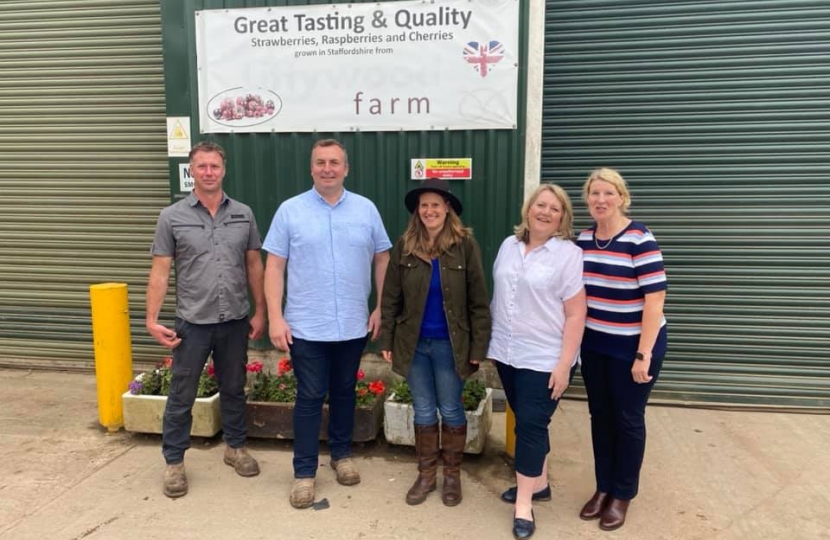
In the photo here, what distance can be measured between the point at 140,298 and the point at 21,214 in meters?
1.51

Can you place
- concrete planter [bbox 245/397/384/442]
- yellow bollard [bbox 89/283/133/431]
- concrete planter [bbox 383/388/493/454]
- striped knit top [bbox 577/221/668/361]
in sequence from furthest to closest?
yellow bollard [bbox 89/283/133/431] → concrete planter [bbox 245/397/384/442] → concrete planter [bbox 383/388/493/454] → striped knit top [bbox 577/221/668/361]

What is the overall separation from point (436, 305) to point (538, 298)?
0.54m

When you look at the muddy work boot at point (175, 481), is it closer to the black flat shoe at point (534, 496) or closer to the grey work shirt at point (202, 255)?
the grey work shirt at point (202, 255)

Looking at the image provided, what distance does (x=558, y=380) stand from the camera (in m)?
2.87

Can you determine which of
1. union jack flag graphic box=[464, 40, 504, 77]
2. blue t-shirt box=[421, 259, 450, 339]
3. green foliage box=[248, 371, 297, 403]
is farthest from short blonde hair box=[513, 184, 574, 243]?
green foliage box=[248, 371, 297, 403]

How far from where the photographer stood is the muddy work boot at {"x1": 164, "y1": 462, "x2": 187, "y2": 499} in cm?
343

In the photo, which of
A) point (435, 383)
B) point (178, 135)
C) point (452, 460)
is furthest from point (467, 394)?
point (178, 135)

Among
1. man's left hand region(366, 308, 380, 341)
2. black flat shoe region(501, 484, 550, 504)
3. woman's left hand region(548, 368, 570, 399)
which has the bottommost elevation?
black flat shoe region(501, 484, 550, 504)

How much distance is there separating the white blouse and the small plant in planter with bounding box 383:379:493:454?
0.95m

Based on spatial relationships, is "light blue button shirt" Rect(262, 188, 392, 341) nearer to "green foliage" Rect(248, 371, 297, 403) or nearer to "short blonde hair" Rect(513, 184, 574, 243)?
"short blonde hair" Rect(513, 184, 574, 243)

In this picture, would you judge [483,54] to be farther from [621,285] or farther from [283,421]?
[283,421]

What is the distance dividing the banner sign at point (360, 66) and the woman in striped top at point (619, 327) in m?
1.82

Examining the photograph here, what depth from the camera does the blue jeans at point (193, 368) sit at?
3.44 meters

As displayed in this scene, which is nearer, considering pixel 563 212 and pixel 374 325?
pixel 563 212
